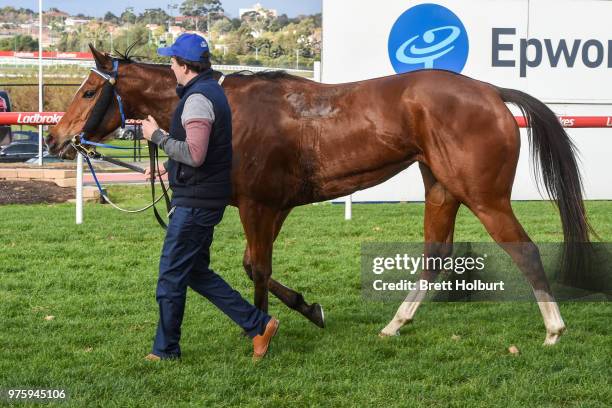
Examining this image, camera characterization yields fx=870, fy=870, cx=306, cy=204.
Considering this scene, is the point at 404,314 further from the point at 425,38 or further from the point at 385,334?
the point at 425,38

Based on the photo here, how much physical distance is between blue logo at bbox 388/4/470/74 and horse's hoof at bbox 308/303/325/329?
276 inches

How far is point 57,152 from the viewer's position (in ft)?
18.8

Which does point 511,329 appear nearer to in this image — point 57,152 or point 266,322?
point 266,322

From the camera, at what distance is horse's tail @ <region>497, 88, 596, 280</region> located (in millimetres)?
5590

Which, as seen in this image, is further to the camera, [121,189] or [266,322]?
[121,189]

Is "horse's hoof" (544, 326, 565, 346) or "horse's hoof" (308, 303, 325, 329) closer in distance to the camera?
"horse's hoof" (544, 326, 565, 346)

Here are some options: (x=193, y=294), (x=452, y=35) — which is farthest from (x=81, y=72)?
(x=193, y=294)

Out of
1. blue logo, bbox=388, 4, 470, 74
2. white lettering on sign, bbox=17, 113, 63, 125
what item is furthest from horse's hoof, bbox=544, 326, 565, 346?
blue logo, bbox=388, 4, 470, 74

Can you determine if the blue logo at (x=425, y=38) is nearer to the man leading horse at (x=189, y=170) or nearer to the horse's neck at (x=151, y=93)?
the horse's neck at (x=151, y=93)

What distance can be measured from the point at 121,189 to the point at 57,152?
29.9ft

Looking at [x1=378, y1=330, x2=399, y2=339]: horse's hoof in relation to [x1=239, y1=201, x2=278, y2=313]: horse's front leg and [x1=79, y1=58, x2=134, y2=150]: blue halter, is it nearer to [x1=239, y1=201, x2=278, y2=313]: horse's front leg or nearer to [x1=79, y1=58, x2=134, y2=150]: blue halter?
[x1=239, y1=201, x2=278, y2=313]: horse's front leg

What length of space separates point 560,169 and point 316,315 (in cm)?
183

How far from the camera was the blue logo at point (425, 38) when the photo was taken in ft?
39.8

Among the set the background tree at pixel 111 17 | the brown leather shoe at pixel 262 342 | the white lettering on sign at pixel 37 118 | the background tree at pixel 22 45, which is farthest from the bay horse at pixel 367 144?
the background tree at pixel 111 17
